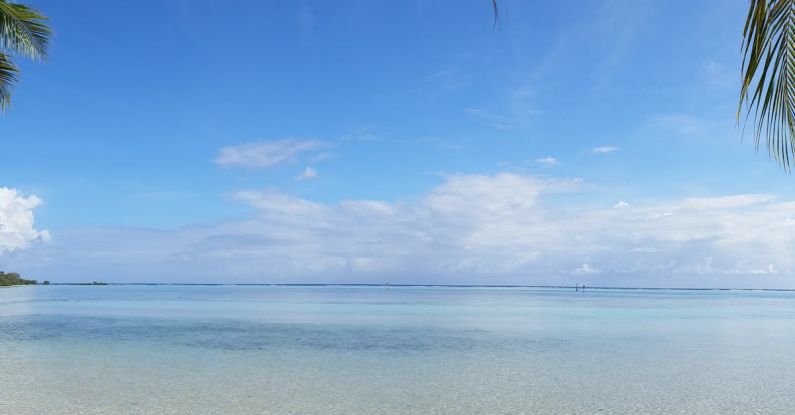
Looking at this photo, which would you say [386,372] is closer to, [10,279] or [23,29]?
[23,29]

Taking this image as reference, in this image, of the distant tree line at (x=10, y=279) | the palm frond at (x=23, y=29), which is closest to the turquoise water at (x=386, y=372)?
the palm frond at (x=23, y=29)

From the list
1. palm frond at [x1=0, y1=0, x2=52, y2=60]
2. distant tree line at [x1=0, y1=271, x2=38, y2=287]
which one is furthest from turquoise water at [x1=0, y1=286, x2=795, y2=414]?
distant tree line at [x1=0, y1=271, x2=38, y2=287]

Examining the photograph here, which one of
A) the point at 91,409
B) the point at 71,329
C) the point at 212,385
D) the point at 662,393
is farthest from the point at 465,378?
the point at 71,329

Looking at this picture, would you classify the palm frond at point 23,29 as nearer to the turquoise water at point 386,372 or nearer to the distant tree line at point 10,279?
the turquoise water at point 386,372

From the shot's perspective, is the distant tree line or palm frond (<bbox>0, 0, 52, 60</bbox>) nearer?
palm frond (<bbox>0, 0, 52, 60</bbox>)

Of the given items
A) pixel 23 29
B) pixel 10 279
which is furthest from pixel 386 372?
pixel 10 279

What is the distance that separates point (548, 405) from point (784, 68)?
984 cm

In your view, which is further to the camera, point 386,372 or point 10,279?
point 10,279

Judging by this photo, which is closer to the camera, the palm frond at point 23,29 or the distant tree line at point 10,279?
the palm frond at point 23,29

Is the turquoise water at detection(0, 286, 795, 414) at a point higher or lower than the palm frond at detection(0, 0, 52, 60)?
lower

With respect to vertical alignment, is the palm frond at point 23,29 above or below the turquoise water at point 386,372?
above

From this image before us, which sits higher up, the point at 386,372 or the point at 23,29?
the point at 23,29

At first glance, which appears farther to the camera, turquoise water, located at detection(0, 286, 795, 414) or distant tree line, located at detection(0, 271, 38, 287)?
distant tree line, located at detection(0, 271, 38, 287)

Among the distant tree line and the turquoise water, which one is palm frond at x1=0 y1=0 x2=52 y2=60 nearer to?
the turquoise water
